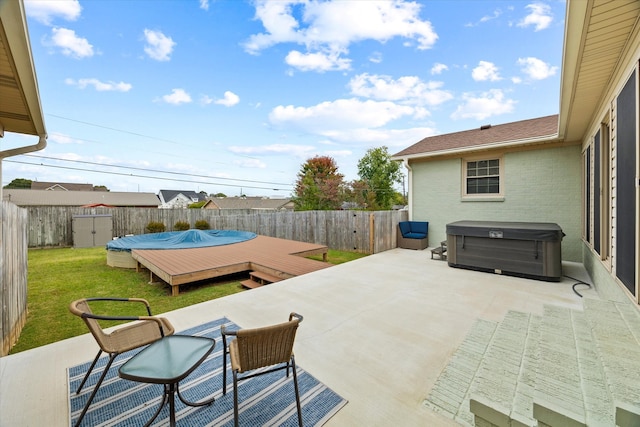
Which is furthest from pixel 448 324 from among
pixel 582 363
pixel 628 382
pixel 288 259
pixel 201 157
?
pixel 201 157

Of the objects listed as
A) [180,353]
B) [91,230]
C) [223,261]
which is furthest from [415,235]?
[91,230]

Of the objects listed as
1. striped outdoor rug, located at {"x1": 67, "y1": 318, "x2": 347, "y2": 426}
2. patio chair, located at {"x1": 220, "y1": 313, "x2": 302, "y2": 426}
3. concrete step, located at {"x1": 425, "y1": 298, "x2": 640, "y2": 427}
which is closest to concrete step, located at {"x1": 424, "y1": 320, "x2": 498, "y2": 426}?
concrete step, located at {"x1": 425, "y1": 298, "x2": 640, "y2": 427}

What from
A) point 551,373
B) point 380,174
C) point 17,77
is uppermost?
point 380,174

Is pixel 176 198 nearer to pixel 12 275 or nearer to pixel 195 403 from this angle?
pixel 12 275

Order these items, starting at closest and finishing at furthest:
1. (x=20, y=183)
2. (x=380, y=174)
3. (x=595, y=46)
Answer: (x=595, y=46) → (x=380, y=174) → (x=20, y=183)

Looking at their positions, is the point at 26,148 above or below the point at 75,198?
below

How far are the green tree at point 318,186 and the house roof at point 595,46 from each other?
18.4m

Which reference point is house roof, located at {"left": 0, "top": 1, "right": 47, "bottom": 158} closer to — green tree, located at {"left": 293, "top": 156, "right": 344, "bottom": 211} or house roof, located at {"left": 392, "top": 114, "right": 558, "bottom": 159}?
house roof, located at {"left": 392, "top": 114, "right": 558, "bottom": 159}

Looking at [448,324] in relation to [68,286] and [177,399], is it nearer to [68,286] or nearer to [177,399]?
[177,399]

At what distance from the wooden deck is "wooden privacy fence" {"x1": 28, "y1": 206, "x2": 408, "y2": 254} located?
1.81m

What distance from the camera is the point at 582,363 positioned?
1.94 meters

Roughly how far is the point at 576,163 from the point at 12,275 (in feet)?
36.8

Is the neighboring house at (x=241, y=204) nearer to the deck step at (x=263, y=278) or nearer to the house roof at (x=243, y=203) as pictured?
the house roof at (x=243, y=203)

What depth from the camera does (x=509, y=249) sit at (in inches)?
215
